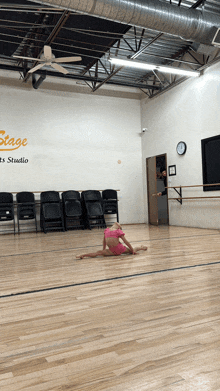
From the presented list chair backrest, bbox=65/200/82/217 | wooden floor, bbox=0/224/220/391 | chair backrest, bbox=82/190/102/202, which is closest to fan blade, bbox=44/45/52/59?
chair backrest, bbox=65/200/82/217

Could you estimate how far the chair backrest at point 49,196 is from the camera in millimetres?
8258

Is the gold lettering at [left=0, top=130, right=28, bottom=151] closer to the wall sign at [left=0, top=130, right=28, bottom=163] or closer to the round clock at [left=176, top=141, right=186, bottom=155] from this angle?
the wall sign at [left=0, top=130, right=28, bottom=163]

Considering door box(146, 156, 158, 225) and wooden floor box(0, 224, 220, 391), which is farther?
door box(146, 156, 158, 225)

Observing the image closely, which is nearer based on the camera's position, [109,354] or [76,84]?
[109,354]

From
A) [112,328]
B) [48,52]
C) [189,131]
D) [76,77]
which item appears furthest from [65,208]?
[112,328]

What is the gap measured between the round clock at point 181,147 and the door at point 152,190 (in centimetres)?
Result: 120

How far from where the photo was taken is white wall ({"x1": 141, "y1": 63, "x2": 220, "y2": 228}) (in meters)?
7.40

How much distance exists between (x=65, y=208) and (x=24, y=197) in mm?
1099

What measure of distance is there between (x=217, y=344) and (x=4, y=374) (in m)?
0.98

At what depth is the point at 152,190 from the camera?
32.2 feet

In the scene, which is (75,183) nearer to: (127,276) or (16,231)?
(16,231)

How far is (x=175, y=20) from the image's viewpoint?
517 cm

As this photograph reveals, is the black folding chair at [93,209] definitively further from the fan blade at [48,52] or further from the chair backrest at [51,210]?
the fan blade at [48,52]

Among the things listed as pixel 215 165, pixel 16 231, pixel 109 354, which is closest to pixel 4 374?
pixel 109 354
